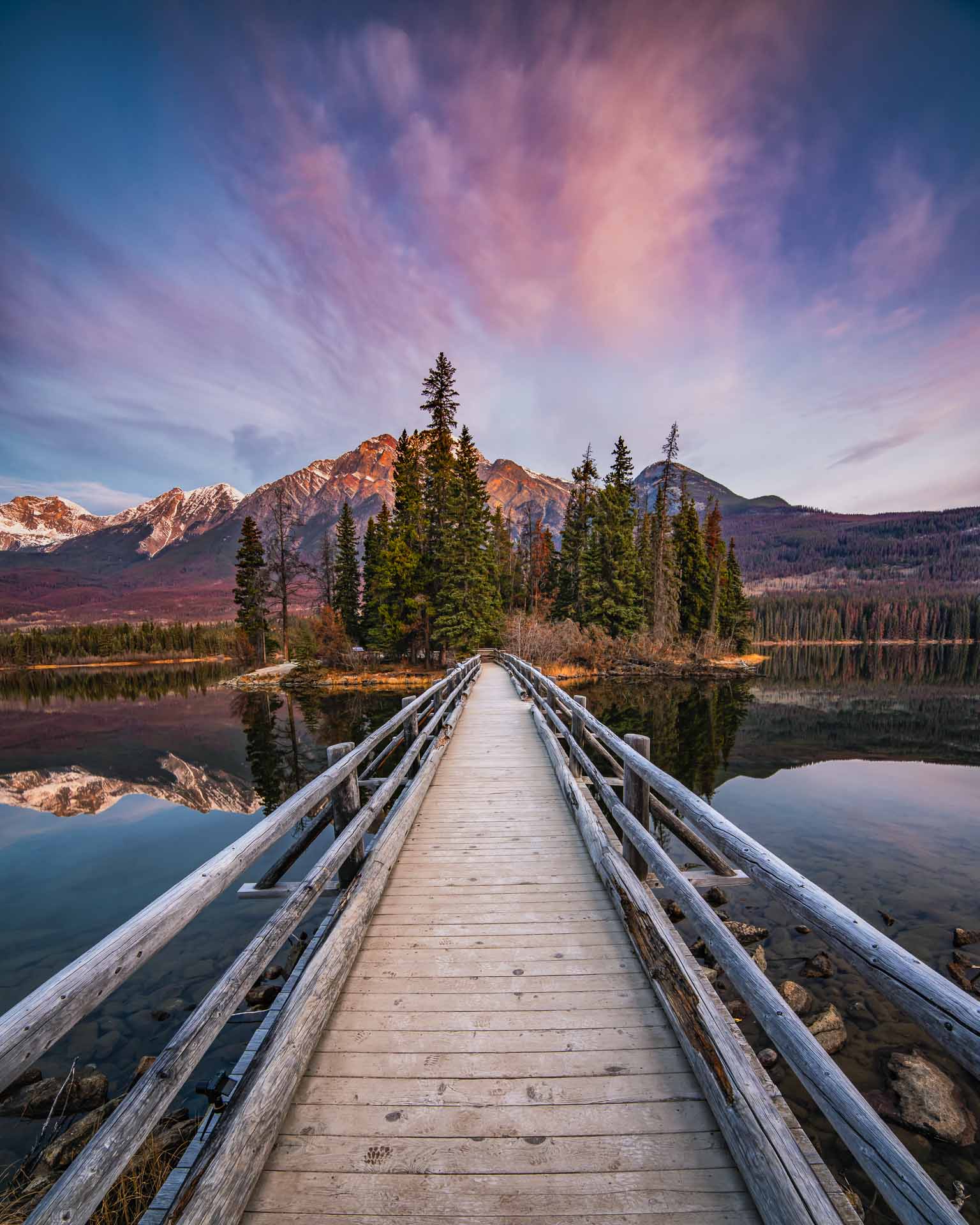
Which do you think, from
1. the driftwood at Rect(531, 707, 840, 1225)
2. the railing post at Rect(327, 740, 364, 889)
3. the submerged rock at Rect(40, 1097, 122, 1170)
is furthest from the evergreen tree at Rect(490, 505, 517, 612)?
the driftwood at Rect(531, 707, 840, 1225)

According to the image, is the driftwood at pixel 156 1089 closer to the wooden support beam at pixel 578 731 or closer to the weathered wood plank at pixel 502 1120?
the weathered wood plank at pixel 502 1120

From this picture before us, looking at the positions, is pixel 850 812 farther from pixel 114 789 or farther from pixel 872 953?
pixel 114 789

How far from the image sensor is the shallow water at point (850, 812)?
5.14 m

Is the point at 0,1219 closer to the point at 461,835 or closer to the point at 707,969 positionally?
the point at 461,835

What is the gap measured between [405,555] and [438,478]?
4.97m

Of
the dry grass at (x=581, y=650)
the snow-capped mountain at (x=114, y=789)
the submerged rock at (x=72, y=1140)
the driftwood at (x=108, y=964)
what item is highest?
the driftwood at (x=108, y=964)

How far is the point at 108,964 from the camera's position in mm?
1757

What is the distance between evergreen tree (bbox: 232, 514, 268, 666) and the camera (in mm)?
40906

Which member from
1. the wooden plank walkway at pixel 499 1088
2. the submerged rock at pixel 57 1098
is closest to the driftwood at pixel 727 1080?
the wooden plank walkway at pixel 499 1088

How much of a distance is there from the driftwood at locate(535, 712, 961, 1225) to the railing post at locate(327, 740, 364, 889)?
3066 mm

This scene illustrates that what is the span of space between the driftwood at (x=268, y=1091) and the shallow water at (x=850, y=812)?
4407 millimetres

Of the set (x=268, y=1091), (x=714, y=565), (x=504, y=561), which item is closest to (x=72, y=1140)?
(x=268, y=1091)

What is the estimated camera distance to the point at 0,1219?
3.42 meters

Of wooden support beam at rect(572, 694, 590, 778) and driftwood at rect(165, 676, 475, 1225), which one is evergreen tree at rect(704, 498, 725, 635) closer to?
wooden support beam at rect(572, 694, 590, 778)
